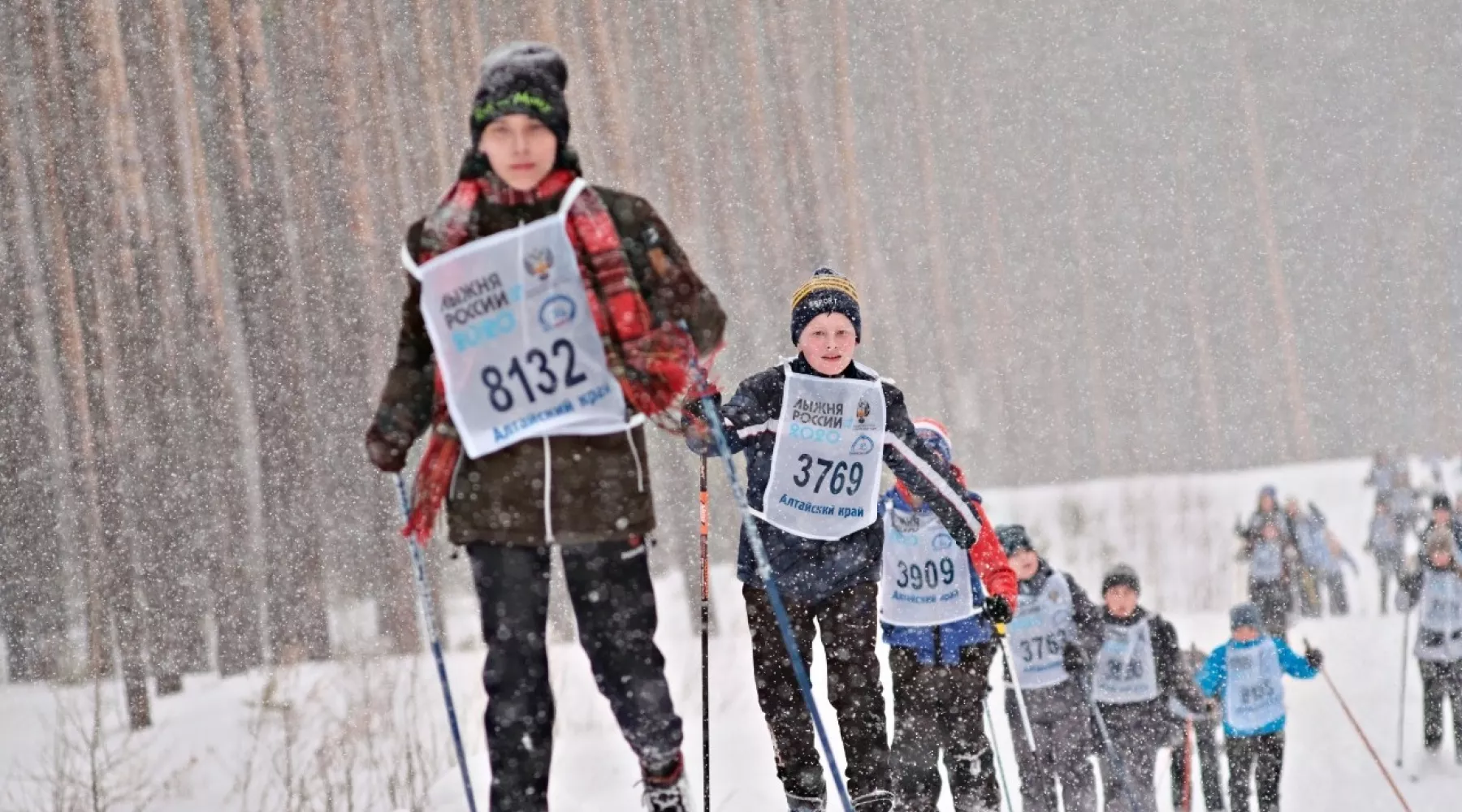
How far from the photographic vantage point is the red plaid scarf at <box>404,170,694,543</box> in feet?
11.0

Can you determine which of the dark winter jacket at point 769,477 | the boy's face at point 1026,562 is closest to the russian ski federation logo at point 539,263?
the dark winter jacket at point 769,477

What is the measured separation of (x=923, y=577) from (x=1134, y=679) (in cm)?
261

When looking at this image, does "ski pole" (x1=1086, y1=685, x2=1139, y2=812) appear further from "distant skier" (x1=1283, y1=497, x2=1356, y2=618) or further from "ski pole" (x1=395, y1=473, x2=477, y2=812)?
"distant skier" (x1=1283, y1=497, x2=1356, y2=618)

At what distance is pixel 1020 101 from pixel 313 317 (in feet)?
161

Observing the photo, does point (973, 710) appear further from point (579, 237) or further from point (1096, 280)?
point (1096, 280)

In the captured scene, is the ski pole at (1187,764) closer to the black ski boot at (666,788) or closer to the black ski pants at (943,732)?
the black ski pants at (943,732)

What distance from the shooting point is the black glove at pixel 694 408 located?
173 inches

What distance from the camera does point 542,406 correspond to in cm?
336

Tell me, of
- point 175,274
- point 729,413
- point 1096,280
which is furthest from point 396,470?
point 1096,280

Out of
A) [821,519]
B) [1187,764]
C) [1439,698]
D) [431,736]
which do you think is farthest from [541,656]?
[1439,698]

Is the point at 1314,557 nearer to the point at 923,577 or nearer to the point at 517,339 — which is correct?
the point at 923,577

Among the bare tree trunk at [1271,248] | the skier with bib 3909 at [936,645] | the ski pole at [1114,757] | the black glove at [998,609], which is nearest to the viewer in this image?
the black glove at [998,609]

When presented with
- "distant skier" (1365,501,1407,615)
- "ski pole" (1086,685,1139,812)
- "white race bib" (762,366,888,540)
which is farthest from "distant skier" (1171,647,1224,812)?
"distant skier" (1365,501,1407,615)

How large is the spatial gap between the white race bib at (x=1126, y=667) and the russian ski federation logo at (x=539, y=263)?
5916 mm
